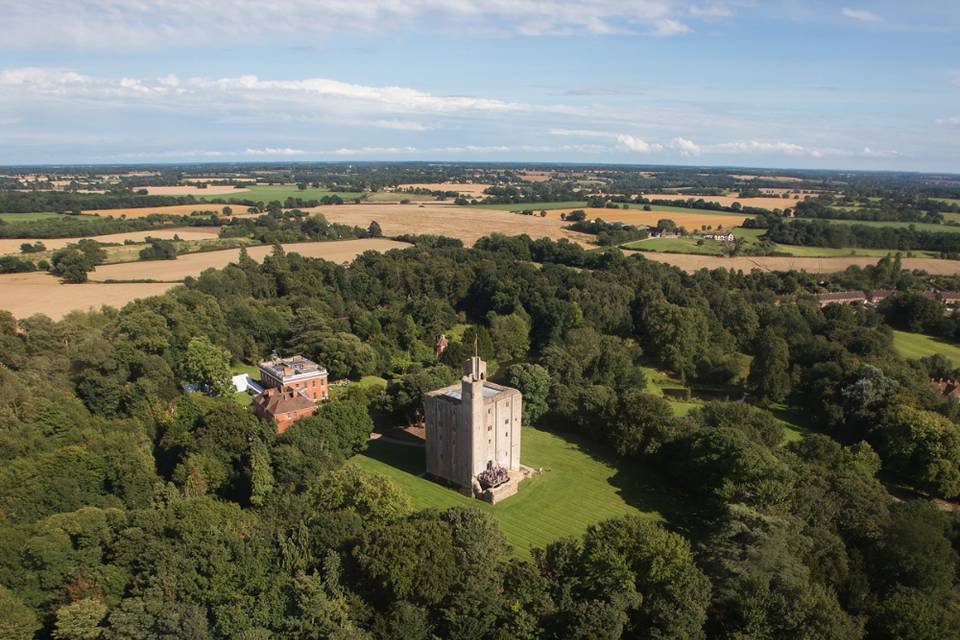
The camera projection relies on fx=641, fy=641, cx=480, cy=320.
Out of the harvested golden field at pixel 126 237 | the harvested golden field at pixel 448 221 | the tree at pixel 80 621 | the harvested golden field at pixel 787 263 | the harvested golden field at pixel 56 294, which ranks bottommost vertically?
the tree at pixel 80 621

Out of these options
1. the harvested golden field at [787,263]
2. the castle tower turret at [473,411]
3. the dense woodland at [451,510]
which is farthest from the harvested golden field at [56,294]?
the harvested golden field at [787,263]

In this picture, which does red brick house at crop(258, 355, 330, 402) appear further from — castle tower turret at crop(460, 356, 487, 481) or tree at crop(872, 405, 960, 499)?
tree at crop(872, 405, 960, 499)

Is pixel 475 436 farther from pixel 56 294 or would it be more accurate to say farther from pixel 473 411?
pixel 56 294

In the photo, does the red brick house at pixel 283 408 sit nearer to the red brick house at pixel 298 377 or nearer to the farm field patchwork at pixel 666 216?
the red brick house at pixel 298 377

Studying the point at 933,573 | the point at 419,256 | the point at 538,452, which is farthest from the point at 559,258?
the point at 933,573

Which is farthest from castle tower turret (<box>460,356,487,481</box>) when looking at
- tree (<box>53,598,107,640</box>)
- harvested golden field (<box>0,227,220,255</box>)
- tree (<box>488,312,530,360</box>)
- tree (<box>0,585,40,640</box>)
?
harvested golden field (<box>0,227,220,255</box>)

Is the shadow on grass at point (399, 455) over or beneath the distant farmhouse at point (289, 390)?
beneath
